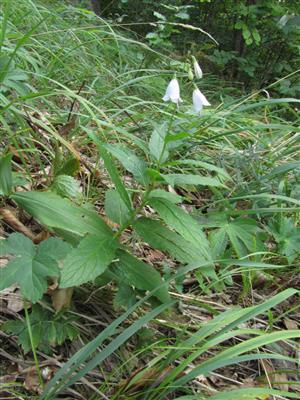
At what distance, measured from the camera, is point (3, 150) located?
4.81 feet

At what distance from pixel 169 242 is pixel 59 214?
27 centimetres

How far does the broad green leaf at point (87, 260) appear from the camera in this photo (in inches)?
35.0

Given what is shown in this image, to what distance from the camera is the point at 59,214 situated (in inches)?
39.6

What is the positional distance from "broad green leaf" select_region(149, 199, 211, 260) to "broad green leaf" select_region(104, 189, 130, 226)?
0.35ft

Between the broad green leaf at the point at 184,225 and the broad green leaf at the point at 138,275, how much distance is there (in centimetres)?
11

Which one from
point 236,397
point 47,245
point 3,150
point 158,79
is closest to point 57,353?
point 47,245

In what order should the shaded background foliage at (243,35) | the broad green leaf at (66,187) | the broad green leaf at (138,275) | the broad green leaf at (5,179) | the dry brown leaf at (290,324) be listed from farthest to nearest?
the shaded background foliage at (243,35)
the dry brown leaf at (290,324)
the broad green leaf at (66,187)
the broad green leaf at (5,179)
the broad green leaf at (138,275)

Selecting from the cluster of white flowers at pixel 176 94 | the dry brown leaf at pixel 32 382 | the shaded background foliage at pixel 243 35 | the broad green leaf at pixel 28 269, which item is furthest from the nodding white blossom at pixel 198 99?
the shaded background foliage at pixel 243 35

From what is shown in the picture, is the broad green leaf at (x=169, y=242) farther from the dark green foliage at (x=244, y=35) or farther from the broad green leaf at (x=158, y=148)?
the dark green foliage at (x=244, y=35)

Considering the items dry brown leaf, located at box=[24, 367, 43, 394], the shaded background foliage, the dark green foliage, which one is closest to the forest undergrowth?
dry brown leaf, located at box=[24, 367, 43, 394]

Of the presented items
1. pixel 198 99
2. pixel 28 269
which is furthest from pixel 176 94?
pixel 28 269

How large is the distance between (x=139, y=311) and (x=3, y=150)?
748mm

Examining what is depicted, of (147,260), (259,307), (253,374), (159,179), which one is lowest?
(253,374)

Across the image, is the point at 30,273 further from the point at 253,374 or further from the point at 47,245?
the point at 253,374
